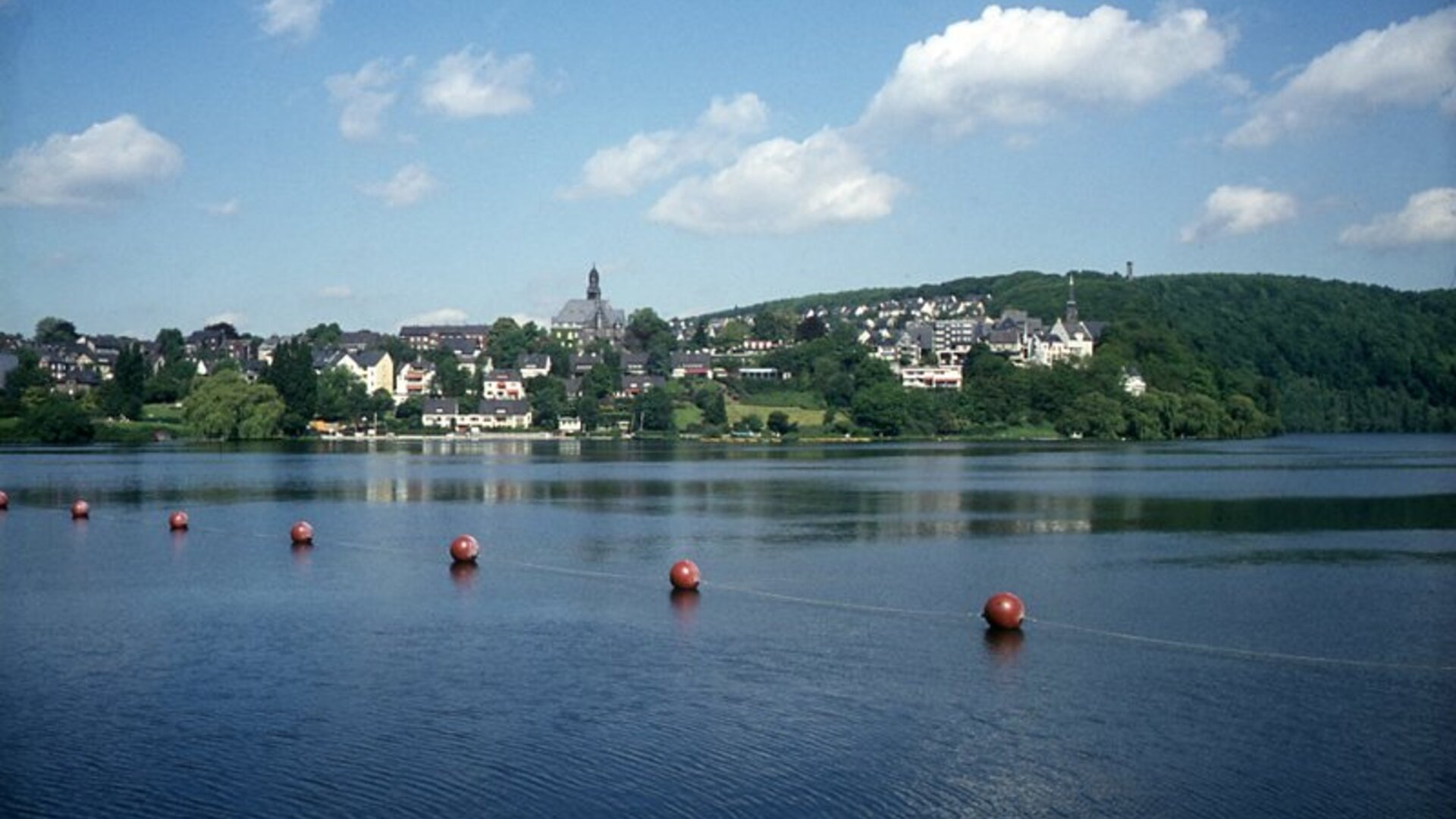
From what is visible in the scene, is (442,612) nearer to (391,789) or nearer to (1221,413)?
(391,789)

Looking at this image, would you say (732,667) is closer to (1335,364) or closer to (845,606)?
(845,606)

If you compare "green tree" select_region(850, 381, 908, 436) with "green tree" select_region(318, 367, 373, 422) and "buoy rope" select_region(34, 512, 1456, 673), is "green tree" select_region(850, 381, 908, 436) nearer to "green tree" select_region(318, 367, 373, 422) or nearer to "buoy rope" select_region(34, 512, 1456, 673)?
"green tree" select_region(318, 367, 373, 422)

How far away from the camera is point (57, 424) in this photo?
384ft

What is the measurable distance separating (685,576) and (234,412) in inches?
4001

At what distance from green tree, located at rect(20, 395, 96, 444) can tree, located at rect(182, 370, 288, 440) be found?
901cm

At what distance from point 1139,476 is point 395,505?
1602 inches

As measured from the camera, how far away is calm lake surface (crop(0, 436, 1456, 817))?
16125 millimetres

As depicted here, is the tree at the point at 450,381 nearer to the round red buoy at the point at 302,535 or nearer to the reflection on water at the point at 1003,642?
the round red buoy at the point at 302,535

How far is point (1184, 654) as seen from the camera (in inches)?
922

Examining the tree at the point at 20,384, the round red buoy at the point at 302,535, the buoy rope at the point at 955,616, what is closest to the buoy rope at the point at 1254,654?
the buoy rope at the point at 955,616

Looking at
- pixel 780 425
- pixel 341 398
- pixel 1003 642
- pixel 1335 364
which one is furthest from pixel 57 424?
pixel 1335 364

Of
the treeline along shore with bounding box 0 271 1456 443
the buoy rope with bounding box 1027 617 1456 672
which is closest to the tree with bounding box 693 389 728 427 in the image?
the treeline along shore with bounding box 0 271 1456 443

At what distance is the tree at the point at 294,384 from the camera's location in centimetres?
13300

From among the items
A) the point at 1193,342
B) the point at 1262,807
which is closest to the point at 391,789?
the point at 1262,807
